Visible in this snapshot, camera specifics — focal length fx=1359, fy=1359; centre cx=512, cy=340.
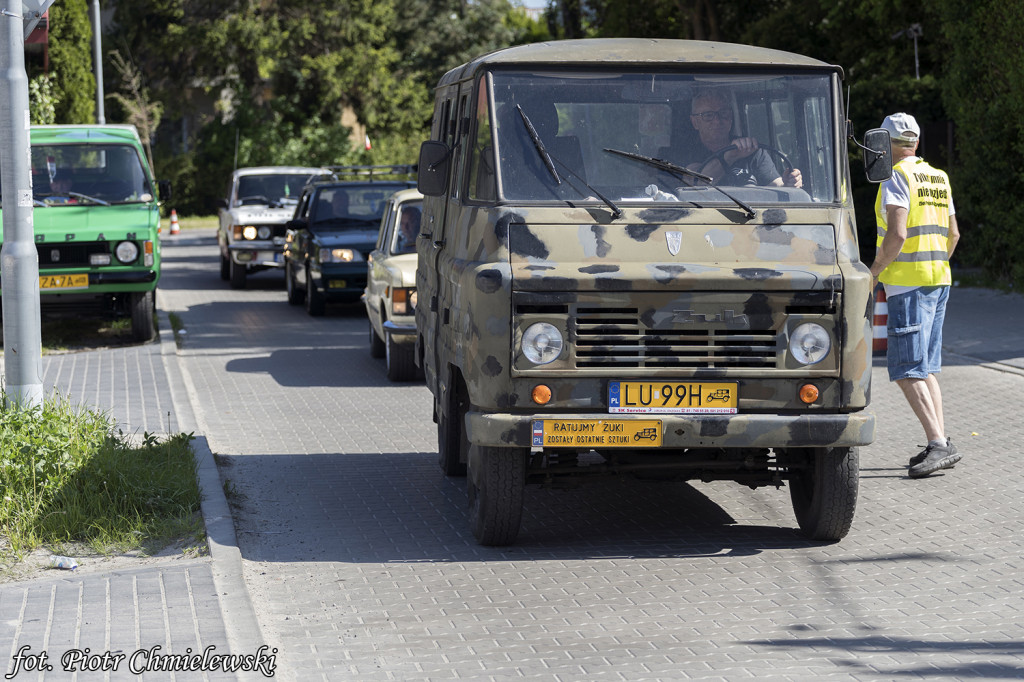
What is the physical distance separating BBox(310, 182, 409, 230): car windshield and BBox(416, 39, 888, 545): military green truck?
35.6ft

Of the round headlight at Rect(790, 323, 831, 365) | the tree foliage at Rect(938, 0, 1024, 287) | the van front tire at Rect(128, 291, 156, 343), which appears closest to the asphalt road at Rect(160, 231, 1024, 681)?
the round headlight at Rect(790, 323, 831, 365)

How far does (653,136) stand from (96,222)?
30.5 ft

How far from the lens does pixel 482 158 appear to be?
683cm

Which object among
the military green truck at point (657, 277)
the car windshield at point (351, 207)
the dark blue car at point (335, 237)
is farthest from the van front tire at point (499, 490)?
the car windshield at point (351, 207)

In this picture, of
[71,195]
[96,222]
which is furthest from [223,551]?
[71,195]

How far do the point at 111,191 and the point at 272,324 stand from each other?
10.0 ft

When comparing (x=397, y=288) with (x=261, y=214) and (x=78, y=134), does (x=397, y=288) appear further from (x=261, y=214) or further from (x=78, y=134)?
(x=261, y=214)

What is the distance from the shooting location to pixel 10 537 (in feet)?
21.6

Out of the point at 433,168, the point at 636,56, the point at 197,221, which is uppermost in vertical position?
the point at 636,56

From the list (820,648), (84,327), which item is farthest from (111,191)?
(820,648)

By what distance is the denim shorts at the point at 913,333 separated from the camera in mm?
8305

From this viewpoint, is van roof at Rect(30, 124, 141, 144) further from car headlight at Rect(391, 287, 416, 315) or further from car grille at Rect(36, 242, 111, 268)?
car headlight at Rect(391, 287, 416, 315)

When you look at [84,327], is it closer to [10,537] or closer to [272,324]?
[272,324]

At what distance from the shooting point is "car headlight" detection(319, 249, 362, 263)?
56.3ft
